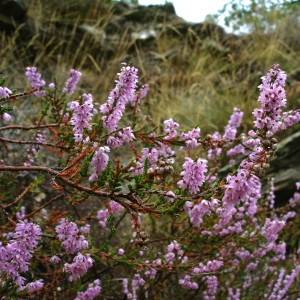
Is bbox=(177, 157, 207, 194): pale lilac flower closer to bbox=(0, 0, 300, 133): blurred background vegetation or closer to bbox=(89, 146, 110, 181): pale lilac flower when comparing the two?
bbox=(89, 146, 110, 181): pale lilac flower

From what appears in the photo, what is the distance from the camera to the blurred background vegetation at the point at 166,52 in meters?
5.86

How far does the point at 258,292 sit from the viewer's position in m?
3.15

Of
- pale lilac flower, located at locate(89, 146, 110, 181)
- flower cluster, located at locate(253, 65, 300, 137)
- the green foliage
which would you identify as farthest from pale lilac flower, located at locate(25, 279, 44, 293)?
the green foliage

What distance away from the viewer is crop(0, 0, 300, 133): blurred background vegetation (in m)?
5.86

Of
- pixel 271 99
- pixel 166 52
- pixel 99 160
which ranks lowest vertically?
pixel 99 160


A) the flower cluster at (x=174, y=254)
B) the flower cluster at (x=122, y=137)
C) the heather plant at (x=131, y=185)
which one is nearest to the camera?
the heather plant at (x=131, y=185)

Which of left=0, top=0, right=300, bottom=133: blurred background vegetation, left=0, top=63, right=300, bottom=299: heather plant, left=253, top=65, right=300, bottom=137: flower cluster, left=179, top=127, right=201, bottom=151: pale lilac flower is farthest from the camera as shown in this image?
left=0, top=0, right=300, bottom=133: blurred background vegetation

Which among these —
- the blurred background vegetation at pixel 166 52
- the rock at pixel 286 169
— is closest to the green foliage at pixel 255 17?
the blurred background vegetation at pixel 166 52

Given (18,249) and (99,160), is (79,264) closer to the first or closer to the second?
(18,249)

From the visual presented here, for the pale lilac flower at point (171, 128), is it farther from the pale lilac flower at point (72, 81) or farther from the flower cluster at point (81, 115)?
the pale lilac flower at point (72, 81)

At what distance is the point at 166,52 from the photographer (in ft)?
26.0

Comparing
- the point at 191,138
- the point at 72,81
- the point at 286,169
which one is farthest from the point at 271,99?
the point at 286,169

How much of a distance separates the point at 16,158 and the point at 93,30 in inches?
178

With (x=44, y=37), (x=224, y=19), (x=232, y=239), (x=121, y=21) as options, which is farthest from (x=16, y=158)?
(x=224, y=19)
